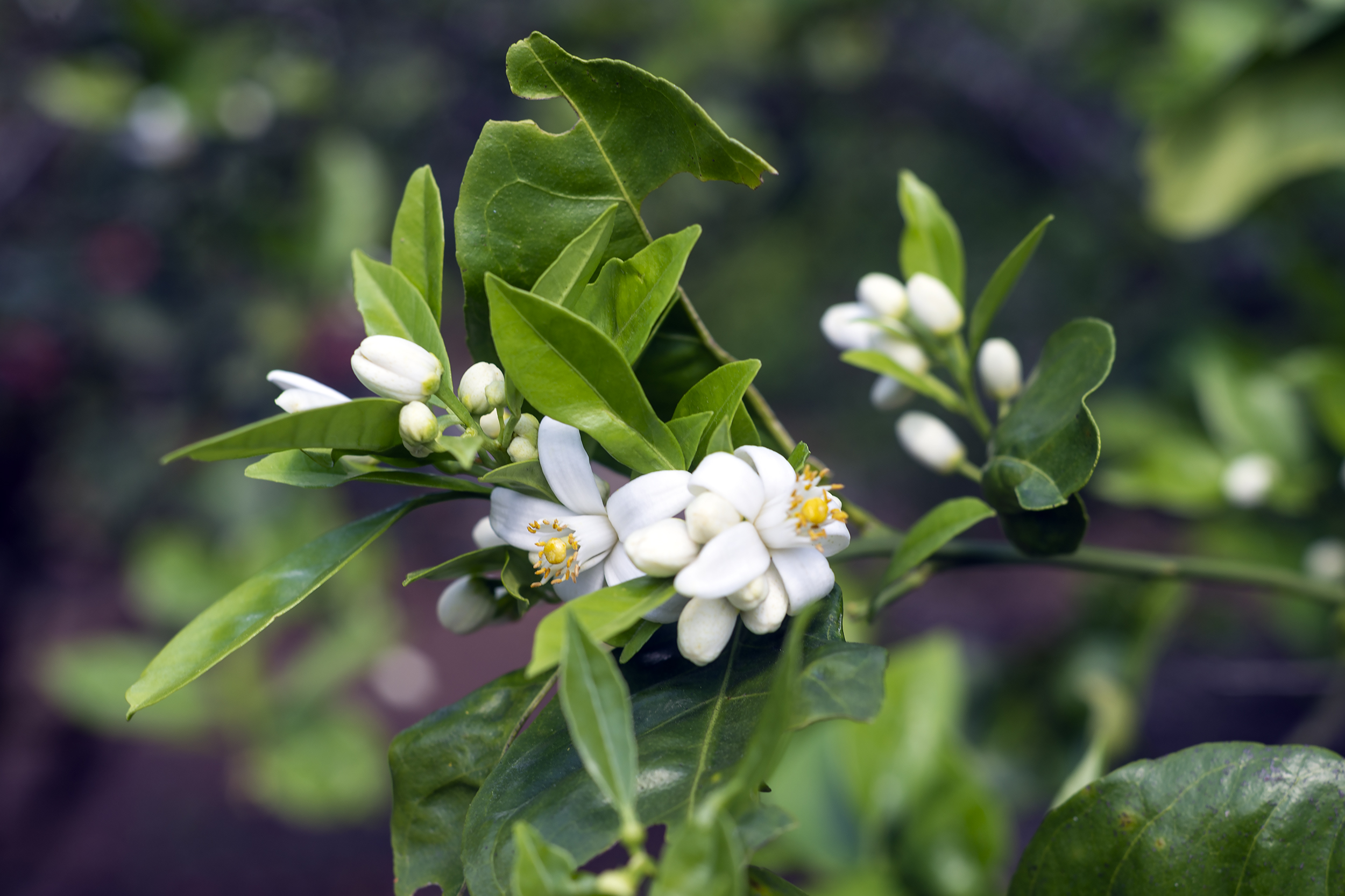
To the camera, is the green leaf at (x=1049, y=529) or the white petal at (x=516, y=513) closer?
the white petal at (x=516, y=513)

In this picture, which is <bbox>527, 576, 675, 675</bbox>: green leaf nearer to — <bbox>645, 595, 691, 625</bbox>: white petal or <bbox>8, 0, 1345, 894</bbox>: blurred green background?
<bbox>645, 595, 691, 625</bbox>: white petal

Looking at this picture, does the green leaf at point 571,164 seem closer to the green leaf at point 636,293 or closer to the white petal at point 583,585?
the green leaf at point 636,293

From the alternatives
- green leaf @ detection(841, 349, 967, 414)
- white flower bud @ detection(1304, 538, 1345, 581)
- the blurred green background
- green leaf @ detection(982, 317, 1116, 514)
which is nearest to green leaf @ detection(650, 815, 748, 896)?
green leaf @ detection(982, 317, 1116, 514)

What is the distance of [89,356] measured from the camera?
8.74 ft

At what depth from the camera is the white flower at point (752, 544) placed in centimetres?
52

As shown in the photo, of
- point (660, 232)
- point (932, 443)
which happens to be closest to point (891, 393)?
point (932, 443)

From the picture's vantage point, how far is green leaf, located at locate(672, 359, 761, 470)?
565 millimetres

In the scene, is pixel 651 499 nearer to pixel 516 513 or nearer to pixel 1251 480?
pixel 516 513

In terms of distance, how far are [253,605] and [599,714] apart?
303mm

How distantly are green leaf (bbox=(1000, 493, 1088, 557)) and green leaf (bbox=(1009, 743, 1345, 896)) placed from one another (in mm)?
185

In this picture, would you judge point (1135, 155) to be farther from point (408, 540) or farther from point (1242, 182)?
point (408, 540)

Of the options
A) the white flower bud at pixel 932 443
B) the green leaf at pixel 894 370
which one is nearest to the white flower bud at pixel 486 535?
the green leaf at pixel 894 370

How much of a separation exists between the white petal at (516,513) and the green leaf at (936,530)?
0.27m

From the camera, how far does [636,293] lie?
24.6 inches
